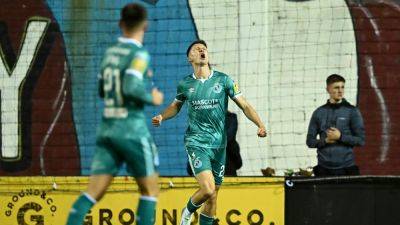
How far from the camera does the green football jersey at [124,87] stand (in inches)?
292

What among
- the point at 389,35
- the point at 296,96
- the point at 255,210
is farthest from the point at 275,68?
the point at 255,210

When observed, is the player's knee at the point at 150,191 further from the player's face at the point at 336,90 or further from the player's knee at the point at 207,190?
the player's face at the point at 336,90

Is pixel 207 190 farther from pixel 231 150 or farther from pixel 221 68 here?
pixel 221 68

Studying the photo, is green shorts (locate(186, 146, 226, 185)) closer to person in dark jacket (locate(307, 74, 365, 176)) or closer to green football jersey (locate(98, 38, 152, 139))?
person in dark jacket (locate(307, 74, 365, 176))

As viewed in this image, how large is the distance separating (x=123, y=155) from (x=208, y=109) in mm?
2807

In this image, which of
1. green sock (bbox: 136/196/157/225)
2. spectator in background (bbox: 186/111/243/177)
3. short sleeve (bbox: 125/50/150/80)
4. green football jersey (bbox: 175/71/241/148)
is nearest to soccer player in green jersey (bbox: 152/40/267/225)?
green football jersey (bbox: 175/71/241/148)

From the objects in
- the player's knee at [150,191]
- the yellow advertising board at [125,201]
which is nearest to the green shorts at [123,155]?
the player's knee at [150,191]

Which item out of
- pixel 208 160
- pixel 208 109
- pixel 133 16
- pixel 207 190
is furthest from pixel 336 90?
pixel 133 16

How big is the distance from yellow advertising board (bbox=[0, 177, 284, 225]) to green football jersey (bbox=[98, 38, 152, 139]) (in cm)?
379

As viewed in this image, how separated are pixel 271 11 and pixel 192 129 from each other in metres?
4.65

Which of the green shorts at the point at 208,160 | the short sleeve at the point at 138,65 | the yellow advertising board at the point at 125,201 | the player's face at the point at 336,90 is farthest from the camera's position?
the yellow advertising board at the point at 125,201

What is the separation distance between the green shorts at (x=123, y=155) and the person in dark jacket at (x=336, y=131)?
389 centimetres

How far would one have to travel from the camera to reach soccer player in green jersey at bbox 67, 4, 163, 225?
746 cm

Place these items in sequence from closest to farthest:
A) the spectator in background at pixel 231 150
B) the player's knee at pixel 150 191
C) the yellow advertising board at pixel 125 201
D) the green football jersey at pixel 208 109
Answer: the player's knee at pixel 150 191 → the green football jersey at pixel 208 109 → the yellow advertising board at pixel 125 201 → the spectator in background at pixel 231 150
